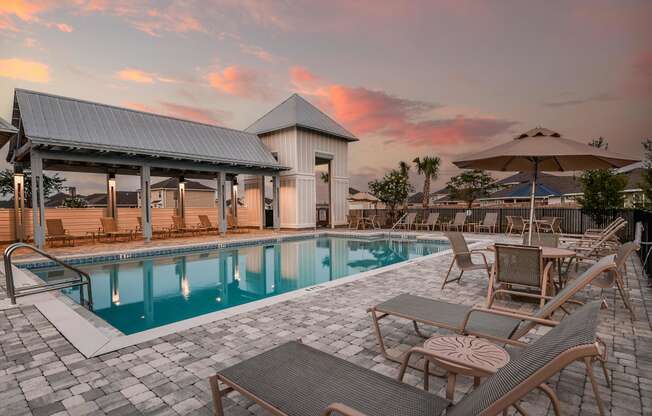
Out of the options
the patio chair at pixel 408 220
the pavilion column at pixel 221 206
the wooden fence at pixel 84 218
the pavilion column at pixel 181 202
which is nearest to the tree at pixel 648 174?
the patio chair at pixel 408 220

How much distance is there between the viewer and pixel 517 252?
3.76m

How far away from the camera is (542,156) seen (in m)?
4.62

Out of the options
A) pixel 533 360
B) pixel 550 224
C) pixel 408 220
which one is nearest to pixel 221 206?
pixel 408 220

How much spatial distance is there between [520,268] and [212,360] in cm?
362

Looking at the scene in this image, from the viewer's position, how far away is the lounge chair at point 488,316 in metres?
2.13

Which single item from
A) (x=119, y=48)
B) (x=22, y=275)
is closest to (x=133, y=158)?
(x=119, y=48)

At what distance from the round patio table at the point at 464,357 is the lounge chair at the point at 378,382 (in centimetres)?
14

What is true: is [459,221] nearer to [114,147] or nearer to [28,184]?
[114,147]

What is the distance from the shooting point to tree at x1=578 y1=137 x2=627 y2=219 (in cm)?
1191

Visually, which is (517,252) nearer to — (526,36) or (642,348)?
(642,348)

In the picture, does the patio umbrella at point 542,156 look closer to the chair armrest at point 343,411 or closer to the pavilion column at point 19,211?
the chair armrest at point 343,411

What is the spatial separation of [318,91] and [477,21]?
9.00 meters

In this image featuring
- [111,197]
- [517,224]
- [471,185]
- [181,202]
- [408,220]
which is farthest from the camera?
[471,185]

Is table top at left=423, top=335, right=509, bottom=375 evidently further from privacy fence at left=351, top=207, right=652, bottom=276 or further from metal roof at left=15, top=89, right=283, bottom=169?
metal roof at left=15, top=89, right=283, bottom=169
